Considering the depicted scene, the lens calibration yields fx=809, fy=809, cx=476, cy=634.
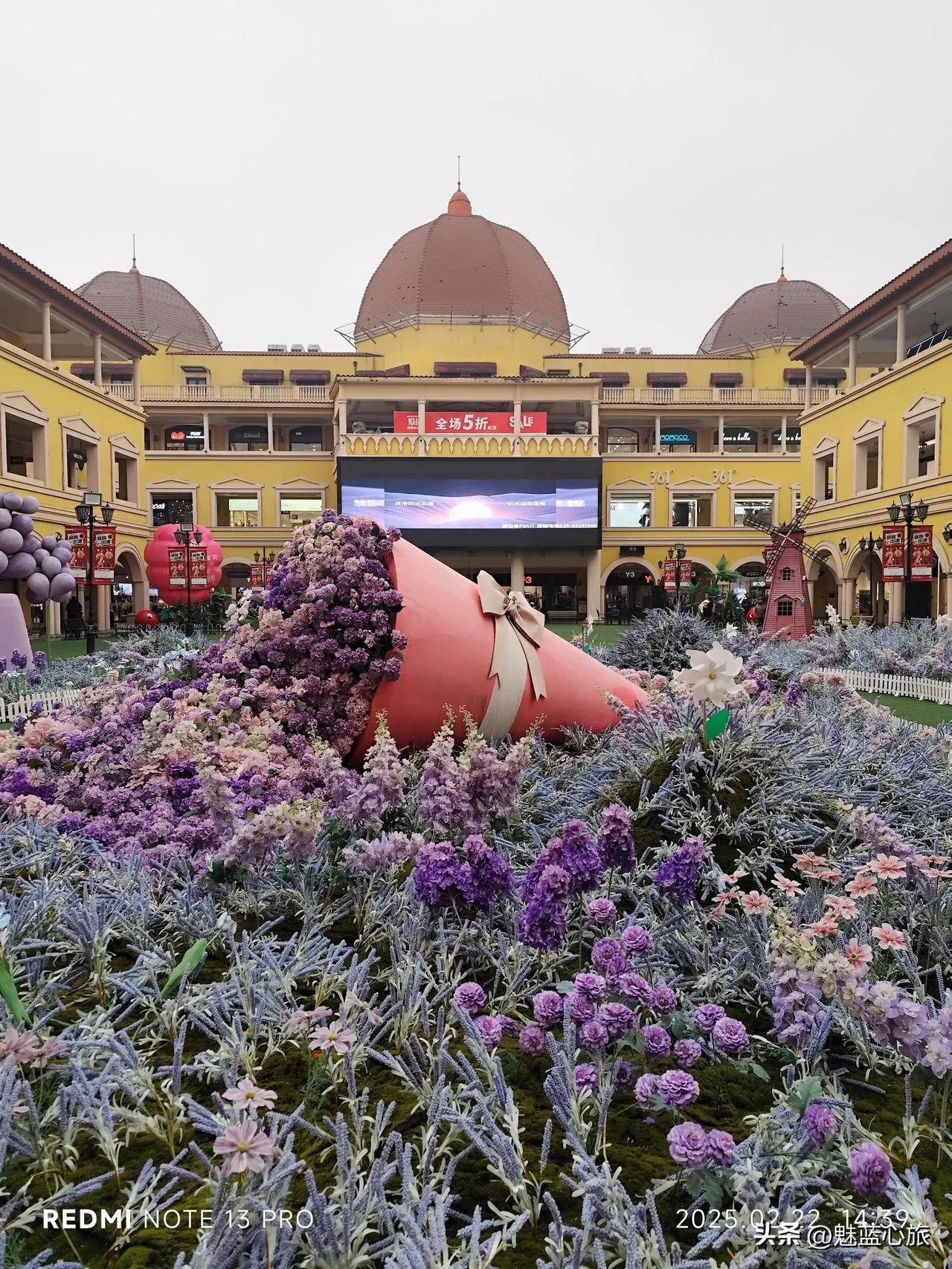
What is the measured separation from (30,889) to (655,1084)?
2126 mm

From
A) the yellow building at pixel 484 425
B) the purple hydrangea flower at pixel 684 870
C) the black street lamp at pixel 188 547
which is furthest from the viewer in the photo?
the yellow building at pixel 484 425

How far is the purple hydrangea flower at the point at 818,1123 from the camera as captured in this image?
140 centimetres

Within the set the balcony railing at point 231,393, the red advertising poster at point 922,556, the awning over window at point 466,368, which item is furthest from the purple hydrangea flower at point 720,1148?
the balcony railing at point 231,393

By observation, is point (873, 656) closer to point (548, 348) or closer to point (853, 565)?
point (853, 565)

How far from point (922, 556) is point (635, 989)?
795 inches

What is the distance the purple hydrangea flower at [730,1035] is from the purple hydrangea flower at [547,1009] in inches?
13.3

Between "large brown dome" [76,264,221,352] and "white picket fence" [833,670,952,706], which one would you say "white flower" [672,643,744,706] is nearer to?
"white picket fence" [833,670,952,706]

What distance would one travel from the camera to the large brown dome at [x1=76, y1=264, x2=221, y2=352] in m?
42.9

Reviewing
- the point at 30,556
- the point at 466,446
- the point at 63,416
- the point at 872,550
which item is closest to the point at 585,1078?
the point at 30,556

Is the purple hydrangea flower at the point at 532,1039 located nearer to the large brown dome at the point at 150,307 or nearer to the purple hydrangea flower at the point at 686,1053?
the purple hydrangea flower at the point at 686,1053

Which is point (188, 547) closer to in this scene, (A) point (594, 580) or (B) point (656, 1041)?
(B) point (656, 1041)

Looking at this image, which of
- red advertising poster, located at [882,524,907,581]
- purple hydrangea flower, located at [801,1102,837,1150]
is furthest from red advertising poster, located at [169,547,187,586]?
purple hydrangea flower, located at [801,1102,837,1150]

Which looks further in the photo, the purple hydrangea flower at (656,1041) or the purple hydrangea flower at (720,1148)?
the purple hydrangea flower at (656,1041)

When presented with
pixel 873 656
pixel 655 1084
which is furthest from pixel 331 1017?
pixel 873 656
